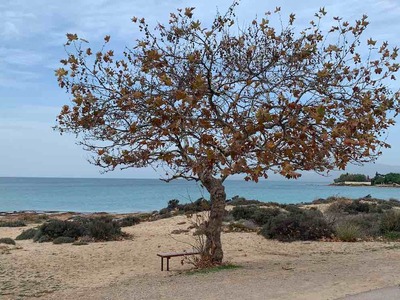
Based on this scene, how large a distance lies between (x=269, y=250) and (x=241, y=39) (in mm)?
7149

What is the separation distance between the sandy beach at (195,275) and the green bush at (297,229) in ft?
1.54

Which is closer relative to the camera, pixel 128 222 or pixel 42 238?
pixel 42 238

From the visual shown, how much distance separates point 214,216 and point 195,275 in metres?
1.45

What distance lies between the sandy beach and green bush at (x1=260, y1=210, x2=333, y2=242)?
470mm

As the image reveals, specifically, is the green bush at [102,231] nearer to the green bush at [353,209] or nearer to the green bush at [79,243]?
the green bush at [79,243]

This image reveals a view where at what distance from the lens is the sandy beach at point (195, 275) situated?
8.74 meters

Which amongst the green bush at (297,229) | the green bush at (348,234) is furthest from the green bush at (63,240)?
the green bush at (348,234)

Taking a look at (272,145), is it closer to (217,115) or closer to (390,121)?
(217,115)

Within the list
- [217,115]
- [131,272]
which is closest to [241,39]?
[217,115]

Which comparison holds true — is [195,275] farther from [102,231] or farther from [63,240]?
[102,231]

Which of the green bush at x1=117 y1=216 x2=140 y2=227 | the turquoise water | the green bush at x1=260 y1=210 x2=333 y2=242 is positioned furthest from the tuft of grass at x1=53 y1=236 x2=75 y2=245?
the green bush at x1=260 y1=210 x2=333 y2=242

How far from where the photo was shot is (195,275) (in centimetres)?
1052

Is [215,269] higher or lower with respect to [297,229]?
lower

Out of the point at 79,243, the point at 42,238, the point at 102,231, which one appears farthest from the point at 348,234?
the point at 42,238
